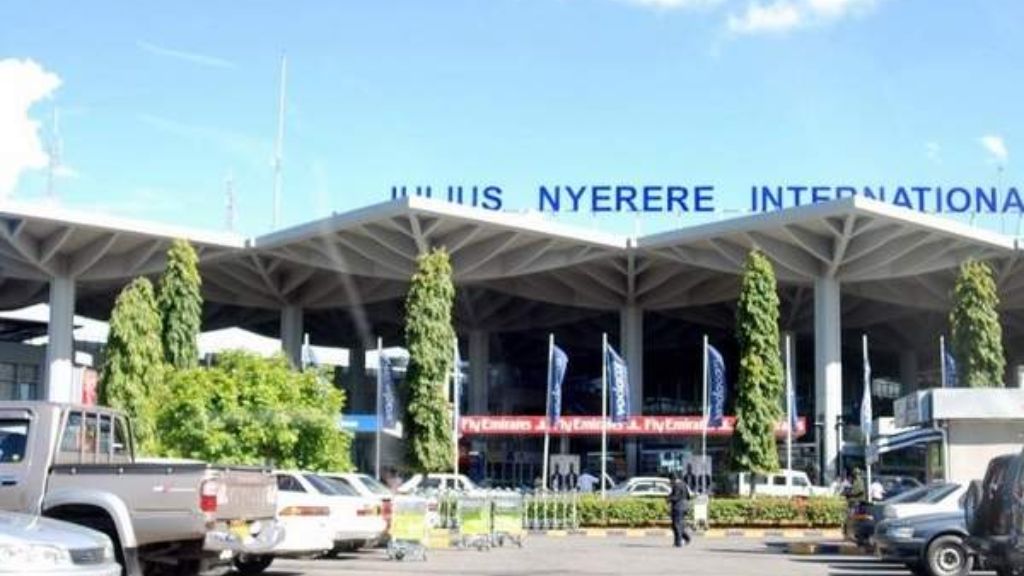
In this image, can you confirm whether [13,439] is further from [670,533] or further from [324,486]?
[670,533]

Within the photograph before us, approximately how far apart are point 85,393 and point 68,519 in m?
31.0

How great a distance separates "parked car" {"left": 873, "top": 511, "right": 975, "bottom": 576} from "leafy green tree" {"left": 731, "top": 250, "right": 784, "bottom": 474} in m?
20.9

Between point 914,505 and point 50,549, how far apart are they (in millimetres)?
14027

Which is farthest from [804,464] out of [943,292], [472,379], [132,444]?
[132,444]

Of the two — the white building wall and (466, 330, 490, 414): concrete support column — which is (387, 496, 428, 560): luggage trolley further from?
(466, 330, 490, 414): concrete support column

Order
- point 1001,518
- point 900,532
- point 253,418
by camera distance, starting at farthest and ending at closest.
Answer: point 253,418 < point 900,532 < point 1001,518

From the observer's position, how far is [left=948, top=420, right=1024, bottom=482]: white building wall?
26.7 m

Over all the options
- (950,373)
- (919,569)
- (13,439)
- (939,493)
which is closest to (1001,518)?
(919,569)

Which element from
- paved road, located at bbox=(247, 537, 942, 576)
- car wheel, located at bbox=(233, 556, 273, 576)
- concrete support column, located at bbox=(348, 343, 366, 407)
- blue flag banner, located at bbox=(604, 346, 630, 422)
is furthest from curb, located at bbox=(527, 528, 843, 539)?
concrete support column, located at bbox=(348, 343, 366, 407)

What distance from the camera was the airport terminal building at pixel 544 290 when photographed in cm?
5219

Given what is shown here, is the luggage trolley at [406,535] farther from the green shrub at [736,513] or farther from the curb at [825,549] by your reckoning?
the green shrub at [736,513]

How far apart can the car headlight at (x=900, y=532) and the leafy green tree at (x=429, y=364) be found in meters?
25.3

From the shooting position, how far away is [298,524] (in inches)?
736

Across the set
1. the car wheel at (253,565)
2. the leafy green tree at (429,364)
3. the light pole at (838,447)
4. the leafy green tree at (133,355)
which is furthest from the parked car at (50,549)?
the light pole at (838,447)
